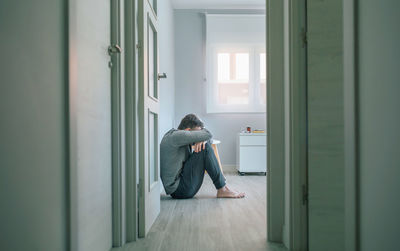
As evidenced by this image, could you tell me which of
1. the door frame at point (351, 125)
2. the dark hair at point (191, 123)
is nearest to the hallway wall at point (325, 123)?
the door frame at point (351, 125)

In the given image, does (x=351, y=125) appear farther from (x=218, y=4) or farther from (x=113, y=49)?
(x=218, y=4)

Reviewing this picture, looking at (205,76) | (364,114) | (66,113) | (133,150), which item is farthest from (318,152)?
(205,76)

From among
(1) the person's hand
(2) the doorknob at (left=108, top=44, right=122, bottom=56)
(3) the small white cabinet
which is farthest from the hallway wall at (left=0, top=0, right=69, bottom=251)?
(3) the small white cabinet

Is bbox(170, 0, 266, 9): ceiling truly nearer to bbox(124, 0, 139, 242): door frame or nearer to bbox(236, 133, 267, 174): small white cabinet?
bbox(236, 133, 267, 174): small white cabinet

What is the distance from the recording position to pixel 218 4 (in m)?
4.73

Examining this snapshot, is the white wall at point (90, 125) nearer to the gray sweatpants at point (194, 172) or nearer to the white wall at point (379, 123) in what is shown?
the white wall at point (379, 123)

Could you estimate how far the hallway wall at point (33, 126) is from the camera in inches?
27.2

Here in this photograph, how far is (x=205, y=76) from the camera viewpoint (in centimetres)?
478

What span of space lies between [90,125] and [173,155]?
1487 mm

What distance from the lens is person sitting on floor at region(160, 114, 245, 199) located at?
8.66 ft

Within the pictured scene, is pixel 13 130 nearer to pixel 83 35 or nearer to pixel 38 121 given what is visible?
pixel 38 121

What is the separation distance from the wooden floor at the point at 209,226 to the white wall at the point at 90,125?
1.05 ft

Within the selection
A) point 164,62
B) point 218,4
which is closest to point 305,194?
point 164,62

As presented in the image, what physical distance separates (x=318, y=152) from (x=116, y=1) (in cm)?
117
